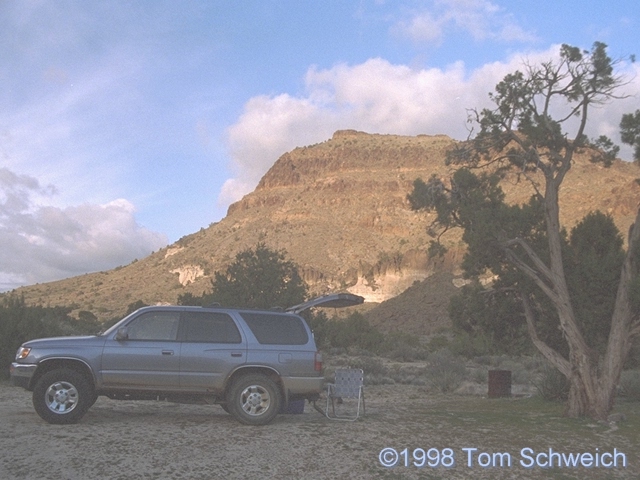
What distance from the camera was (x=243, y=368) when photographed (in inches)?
424

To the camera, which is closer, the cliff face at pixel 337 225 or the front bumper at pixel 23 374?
the front bumper at pixel 23 374

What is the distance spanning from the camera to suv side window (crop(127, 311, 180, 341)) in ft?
35.3

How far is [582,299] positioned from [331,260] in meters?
71.1

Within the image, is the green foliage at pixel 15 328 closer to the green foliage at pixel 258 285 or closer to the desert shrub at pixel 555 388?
the green foliage at pixel 258 285

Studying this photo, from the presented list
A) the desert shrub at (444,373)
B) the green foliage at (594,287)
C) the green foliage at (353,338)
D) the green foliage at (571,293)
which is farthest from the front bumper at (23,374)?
the green foliage at (353,338)

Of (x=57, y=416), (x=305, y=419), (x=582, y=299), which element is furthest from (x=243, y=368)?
(x=582, y=299)

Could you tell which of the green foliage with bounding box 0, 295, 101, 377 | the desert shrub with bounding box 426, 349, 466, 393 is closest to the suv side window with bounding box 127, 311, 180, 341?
the green foliage with bounding box 0, 295, 101, 377

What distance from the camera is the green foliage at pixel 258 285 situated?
3164 cm

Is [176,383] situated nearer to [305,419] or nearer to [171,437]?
[171,437]

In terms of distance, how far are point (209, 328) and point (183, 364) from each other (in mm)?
726

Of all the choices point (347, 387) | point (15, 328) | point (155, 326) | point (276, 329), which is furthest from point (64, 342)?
point (15, 328)

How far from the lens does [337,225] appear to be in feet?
317

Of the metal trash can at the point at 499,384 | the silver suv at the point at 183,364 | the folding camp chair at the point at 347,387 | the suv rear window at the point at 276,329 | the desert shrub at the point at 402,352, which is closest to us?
the silver suv at the point at 183,364

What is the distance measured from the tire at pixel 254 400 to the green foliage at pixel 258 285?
67.0 feet
